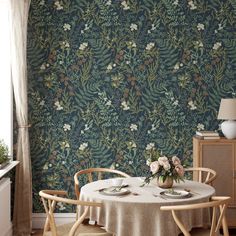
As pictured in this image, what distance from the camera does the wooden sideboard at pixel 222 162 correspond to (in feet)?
17.1

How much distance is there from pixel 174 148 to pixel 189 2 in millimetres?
1683

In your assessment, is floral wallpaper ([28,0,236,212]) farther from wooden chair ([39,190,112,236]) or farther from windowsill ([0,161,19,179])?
wooden chair ([39,190,112,236])

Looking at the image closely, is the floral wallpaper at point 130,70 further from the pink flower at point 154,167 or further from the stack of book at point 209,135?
the pink flower at point 154,167

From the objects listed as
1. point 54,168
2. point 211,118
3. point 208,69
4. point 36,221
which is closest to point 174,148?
point 211,118

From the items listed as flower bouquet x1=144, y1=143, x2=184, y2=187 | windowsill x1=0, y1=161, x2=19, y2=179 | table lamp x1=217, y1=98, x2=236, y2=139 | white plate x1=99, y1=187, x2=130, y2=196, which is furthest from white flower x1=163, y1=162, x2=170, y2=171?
windowsill x1=0, y1=161, x2=19, y2=179

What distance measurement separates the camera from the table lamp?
17.1ft

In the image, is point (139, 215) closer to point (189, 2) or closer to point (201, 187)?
point (201, 187)

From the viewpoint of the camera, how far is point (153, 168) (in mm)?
3957

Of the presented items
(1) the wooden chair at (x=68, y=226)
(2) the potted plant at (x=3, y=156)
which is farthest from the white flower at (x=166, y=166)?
(2) the potted plant at (x=3, y=156)

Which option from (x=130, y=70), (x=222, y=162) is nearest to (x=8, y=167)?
(x=130, y=70)

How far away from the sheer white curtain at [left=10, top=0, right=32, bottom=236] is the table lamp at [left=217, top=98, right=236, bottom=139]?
2.15m

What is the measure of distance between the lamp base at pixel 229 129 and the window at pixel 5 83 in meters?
2.37

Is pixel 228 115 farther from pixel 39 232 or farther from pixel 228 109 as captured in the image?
pixel 39 232

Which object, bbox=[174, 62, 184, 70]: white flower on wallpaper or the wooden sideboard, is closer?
the wooden sideboard
